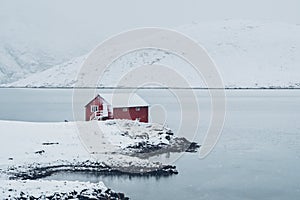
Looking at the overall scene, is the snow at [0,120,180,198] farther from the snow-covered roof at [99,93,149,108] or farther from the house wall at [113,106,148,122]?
the snow-covered roof at [99,93,149,108]

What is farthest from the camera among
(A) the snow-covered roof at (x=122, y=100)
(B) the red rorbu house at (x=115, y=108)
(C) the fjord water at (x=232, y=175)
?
(A) the snow-covered roof at (x=122, y=100)

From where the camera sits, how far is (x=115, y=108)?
47312 mm

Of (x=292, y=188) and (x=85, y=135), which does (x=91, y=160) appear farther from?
(x=292, y=188)

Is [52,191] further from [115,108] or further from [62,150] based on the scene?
[115,108]

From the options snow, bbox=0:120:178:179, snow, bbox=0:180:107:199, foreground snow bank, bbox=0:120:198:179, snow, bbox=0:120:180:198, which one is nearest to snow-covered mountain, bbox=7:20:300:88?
foreground snow bank, bbox=0:120:198:179

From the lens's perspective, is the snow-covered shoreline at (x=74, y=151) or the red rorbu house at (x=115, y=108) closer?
the snow-covered shoreline at (x=74, y=151)

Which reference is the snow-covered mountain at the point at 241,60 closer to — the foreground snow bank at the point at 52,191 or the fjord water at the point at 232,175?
the fjord water at the point at 232,175

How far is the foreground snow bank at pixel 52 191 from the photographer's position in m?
20.6

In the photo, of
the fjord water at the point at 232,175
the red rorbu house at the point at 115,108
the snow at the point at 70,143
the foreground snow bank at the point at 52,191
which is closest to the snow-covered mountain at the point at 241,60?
the red rorbu house at the point at 115,108

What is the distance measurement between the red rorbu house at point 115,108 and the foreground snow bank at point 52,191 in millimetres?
24428

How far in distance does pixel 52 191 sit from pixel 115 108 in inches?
1038

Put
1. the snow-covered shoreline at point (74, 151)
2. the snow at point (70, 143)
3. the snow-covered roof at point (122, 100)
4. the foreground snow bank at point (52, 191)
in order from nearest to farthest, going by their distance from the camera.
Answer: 1. the foreground snow bank at point (52, 191)
2. the snow-covered shoreline at point (74, 151)
3. the snow at point (70, 143)
4. the snow-covered roof at point (122, 100)

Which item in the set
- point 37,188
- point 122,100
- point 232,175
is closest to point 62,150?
point 37,188

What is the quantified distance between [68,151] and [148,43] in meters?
161
